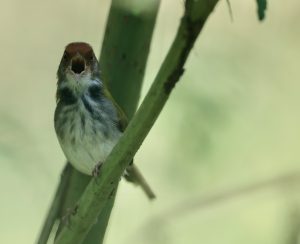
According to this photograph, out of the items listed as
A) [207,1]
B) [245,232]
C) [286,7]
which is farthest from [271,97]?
[207,1]

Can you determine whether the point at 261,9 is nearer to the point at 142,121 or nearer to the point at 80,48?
the point at 142,121

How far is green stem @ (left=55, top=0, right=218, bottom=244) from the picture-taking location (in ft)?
2.61

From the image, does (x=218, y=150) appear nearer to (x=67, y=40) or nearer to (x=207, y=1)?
(x=207, y=1)

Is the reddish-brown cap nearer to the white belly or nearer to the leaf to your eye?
the white belly

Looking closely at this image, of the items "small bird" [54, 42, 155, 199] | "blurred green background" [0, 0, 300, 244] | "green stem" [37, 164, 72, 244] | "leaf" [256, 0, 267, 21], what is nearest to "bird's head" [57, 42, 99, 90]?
"small bird" [54, 42, 155, 199]

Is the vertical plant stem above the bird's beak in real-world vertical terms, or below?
above

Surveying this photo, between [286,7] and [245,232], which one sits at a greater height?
[286,7]

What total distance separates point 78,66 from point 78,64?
0.05 ft

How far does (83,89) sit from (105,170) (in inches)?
28.4

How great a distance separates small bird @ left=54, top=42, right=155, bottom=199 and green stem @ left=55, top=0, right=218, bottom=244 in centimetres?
54

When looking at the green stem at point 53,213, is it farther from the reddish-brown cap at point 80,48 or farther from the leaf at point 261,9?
the leaf at point 261,9

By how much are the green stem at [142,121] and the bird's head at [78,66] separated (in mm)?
486

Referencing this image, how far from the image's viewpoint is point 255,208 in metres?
1.71

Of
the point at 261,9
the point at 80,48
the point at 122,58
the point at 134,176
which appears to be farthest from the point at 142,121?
the point at 134,176
